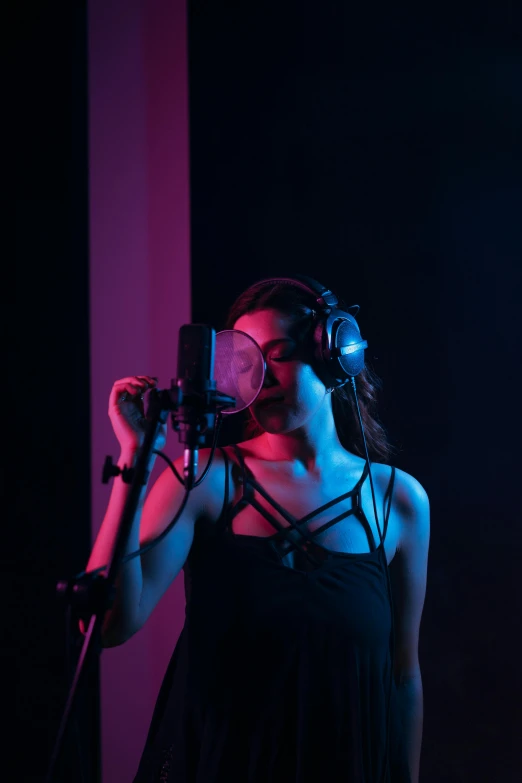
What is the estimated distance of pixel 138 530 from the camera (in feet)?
3.53

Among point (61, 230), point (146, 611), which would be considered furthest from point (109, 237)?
point (146, 611)

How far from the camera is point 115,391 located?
1085mm

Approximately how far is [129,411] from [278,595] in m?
0.44

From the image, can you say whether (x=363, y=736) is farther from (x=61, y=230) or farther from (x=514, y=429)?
(x=61, y=230)

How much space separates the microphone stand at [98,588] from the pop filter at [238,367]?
226 mm

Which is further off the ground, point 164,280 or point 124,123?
point 124,123

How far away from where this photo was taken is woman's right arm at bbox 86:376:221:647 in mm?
1040

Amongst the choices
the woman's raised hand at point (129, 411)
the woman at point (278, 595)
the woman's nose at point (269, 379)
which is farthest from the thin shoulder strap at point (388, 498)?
the woman's raised hand at point (129, 411)

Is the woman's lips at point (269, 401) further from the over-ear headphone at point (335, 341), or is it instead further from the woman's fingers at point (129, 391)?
the woman's fingers at point (129, 391)

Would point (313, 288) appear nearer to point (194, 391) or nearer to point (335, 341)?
point (335, 341)

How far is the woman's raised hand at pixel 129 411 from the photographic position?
1.05 meters

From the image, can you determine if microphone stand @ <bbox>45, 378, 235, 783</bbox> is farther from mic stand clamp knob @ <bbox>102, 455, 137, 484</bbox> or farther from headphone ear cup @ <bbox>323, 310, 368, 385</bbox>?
headphone ear cup @ <bbox>323, 310, 368, 385</bbox>

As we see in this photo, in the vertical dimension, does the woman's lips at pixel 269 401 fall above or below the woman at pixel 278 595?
above

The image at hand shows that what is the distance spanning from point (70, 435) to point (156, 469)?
0.29 meters
